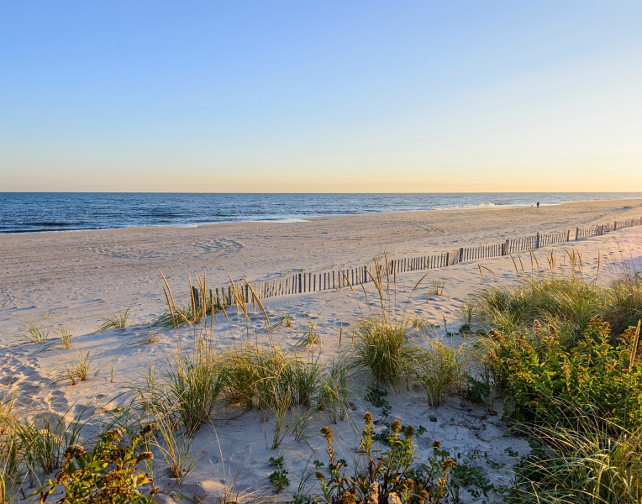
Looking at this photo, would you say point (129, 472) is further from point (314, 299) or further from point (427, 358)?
point (314, 299)

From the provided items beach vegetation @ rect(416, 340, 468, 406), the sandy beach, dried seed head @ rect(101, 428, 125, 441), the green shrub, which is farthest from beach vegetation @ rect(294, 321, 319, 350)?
dried seed head @ rect(101, 428, 125, 441)

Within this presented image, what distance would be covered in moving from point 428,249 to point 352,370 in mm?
→ 15909

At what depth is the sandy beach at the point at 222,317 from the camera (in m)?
3.19

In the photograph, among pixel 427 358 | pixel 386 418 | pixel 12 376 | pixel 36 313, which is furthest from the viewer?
pixel 36 313

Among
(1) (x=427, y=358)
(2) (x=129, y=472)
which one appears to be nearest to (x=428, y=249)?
(1) (x=427, y=358)

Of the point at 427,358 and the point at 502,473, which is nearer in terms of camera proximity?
the point at 502,473

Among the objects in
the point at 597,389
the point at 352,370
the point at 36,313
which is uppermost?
the point at 597,389

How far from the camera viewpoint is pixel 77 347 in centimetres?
574

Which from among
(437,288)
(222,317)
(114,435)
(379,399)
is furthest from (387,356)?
(437,288)

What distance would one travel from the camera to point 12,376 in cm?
476

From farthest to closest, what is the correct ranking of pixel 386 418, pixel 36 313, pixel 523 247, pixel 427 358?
pixel 523 247
pixel 36 313
pixel 427 358
pixel 386 418

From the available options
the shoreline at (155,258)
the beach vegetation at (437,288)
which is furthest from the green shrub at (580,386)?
the shoreline at (155,258)

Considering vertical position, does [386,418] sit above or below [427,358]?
below

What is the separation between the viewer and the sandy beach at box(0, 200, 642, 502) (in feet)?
10.5
